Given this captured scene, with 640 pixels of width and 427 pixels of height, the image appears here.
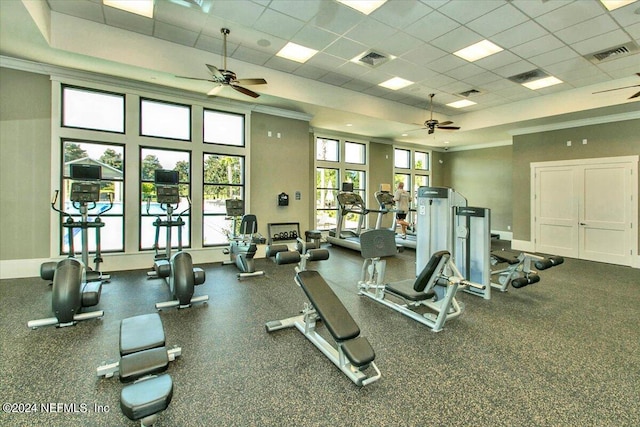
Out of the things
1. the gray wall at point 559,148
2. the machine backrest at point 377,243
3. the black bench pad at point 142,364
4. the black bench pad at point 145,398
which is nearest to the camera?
the black bench pad at point 145,398

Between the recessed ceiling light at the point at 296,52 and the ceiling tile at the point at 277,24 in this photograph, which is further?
the recessed ceiling light at the point at 296,52

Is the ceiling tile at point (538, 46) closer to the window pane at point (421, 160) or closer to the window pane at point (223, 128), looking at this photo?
the window pane at point (223, 128)

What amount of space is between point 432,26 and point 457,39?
2.09 ft

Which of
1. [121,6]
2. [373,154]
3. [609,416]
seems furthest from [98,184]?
[373,154]

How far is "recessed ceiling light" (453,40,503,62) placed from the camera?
4.99m

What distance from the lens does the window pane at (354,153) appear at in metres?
9.99

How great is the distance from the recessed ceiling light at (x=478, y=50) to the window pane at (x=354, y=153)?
487 centimetres

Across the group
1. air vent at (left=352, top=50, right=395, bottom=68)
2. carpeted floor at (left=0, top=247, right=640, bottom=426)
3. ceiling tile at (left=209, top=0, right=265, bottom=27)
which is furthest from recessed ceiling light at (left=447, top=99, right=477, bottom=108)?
ceiling tile at (left=209, top=0, right=265, bottom=27)

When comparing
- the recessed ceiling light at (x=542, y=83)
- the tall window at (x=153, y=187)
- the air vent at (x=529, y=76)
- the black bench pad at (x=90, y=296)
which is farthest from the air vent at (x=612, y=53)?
the black bench pad at (x=90, y=296)

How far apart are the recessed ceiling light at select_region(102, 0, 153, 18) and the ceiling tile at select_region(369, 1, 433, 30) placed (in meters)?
3.09

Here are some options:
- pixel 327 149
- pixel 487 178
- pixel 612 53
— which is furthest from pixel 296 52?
pixel 487 178

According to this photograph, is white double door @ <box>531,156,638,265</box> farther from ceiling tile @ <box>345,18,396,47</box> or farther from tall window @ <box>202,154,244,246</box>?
tall window @ <box>202,154,244,246</box>

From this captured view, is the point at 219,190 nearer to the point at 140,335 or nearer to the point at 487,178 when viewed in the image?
the point at 140,335

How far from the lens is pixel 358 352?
204 centimetres
